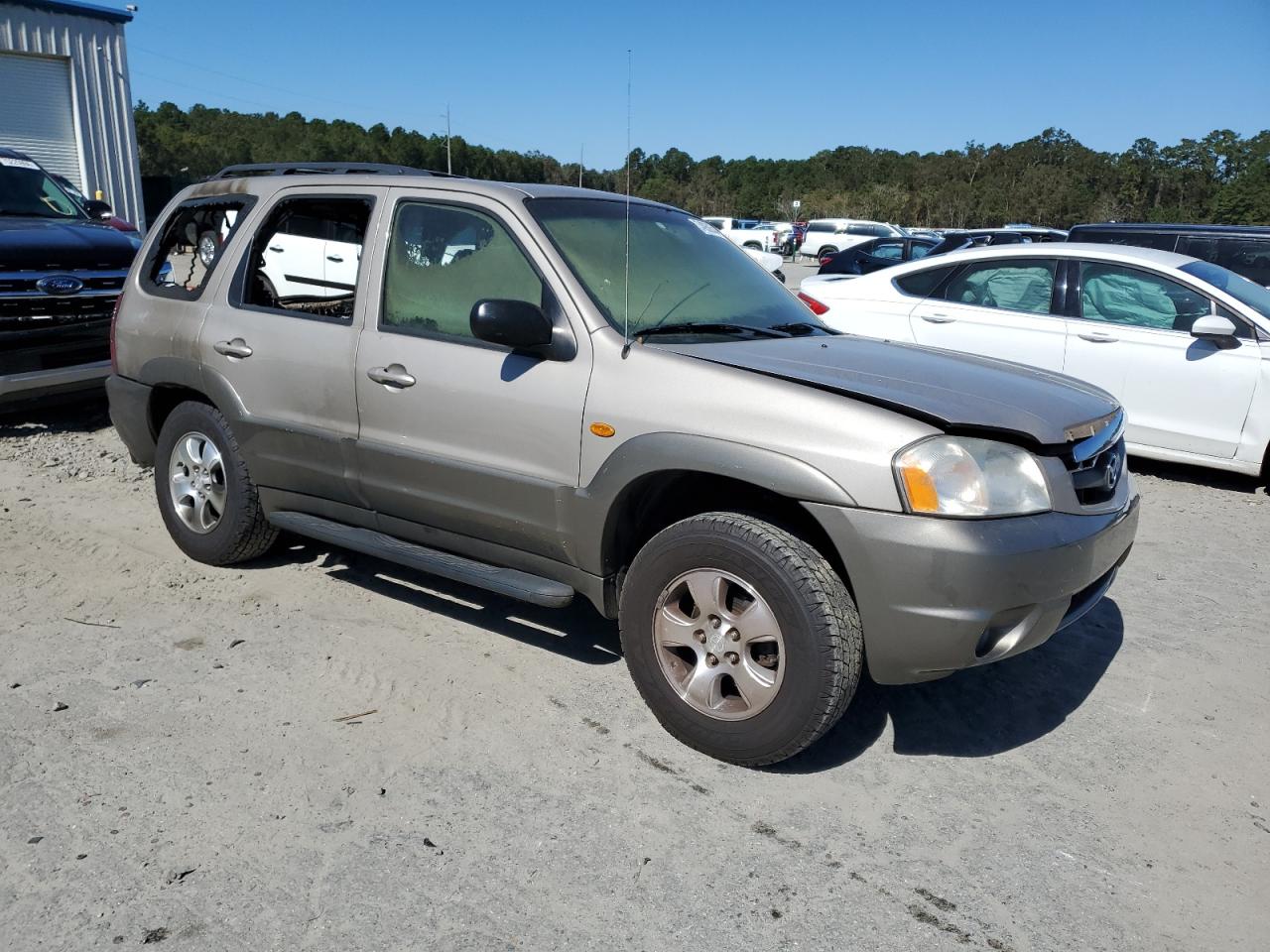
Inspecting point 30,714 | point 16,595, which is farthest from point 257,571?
point 30,714

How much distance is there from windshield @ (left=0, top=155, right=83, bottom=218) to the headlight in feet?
27.7

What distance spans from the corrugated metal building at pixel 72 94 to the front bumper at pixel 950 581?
2012 centimetres

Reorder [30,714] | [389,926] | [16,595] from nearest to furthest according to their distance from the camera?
[389,926] → [30,714] → [16,595]

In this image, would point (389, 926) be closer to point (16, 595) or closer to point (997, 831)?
point (997, 831)

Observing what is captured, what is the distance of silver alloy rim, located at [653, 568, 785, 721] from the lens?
3.24 metres

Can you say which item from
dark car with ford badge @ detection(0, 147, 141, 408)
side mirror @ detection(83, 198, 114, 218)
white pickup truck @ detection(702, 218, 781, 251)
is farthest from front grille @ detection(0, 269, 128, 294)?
white pickup truck @ detection(702, 218, 781, 251)

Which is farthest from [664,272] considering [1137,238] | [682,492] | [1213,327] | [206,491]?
[1137,238]

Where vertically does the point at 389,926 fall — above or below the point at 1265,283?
below

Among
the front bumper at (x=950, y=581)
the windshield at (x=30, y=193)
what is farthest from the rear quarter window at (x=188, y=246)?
the windshield at (x=30, y=193)

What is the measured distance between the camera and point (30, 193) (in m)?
8.98

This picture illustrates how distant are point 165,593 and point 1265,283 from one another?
919 centimetres

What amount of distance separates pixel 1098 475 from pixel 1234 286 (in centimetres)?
469

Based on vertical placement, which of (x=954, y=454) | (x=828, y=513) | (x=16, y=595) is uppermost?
(x=954, y=454)

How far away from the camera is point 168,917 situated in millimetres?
2580
